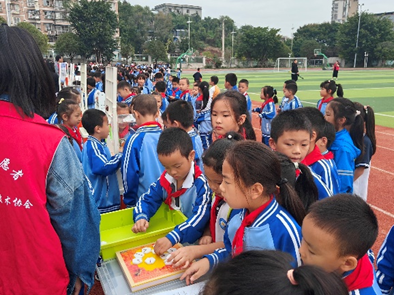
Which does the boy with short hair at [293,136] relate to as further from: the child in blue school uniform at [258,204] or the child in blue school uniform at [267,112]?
the child in blue school uniform at [267,112]

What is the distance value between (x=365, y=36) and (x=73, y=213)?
198 ft

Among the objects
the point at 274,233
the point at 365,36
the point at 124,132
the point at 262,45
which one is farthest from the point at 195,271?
the point at 365,36

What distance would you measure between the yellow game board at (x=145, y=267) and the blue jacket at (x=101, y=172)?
4.70 ft

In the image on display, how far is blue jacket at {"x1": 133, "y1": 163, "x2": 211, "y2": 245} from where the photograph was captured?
78.0 inches

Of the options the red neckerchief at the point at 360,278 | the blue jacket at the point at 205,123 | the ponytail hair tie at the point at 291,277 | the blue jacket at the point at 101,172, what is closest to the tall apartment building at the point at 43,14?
the blue jacket at the point at 205,123

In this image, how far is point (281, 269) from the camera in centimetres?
88

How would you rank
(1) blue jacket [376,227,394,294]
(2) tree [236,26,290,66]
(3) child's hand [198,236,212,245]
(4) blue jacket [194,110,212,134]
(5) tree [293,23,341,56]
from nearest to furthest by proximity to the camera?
(1) blue jacket [376,227,394,294] → (3) child's hand [198,236,212,245] → (4) blue jacket [194,110,212,134] → (2) tree [236,26,290,66] → (5) tree [293,23,341,56]

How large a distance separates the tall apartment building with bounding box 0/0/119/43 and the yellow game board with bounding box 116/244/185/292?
6869cm

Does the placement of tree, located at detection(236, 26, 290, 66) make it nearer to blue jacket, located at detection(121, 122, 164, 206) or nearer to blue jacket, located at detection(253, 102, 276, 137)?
blue jacket, located at detection(253, 102, 276, 137)

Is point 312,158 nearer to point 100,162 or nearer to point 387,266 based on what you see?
point 387,266

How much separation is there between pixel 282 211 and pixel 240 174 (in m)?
0.27

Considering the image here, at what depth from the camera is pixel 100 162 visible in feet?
10.1

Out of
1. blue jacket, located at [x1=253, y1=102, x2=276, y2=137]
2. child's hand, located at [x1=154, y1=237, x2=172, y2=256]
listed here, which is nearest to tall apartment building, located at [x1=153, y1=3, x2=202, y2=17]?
blue jacket, located at [x1=253, y1=102, x2=276, y2=137]

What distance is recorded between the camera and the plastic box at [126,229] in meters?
1.75
